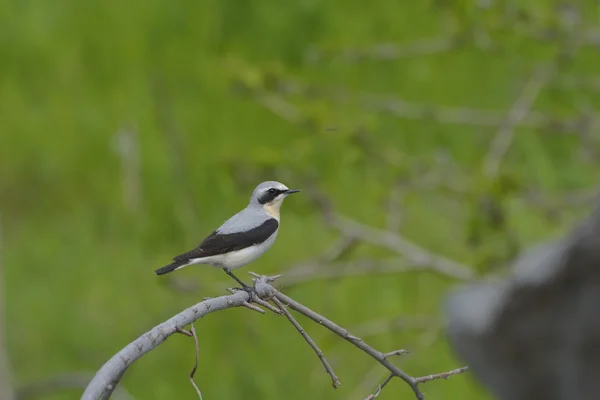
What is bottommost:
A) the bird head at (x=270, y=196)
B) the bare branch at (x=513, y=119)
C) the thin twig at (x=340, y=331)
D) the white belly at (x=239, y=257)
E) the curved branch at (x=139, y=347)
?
the curved branch at (x=139, y=347)

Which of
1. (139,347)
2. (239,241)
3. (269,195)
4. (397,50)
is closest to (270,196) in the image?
(269,195)

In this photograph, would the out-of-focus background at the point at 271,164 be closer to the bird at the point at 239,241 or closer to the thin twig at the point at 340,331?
the bird at the point at 239,241

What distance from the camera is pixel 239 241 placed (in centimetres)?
282

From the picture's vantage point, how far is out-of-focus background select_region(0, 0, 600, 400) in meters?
7.49

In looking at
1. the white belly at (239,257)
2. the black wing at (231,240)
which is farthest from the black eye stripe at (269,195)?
the white belly at (239,257)

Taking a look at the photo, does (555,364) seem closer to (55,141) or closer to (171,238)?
(171,238)

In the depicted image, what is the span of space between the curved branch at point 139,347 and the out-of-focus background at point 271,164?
13.5 ft

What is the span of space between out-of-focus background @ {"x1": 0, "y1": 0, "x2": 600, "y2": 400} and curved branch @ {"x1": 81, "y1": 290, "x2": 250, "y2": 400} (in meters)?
4.13

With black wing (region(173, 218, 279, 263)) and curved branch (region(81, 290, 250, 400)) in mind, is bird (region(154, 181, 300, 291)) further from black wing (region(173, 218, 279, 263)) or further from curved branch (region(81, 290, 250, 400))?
curved branch (region(81, 290, 250, 400))

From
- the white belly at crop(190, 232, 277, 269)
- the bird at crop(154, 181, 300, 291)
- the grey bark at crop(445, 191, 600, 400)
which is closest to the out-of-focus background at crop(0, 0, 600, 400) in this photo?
A: the grey bark at crop(445, 191, 600, 400)

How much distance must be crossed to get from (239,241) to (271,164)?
3814 mm

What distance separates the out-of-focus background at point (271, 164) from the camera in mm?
7488

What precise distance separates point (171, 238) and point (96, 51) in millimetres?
3167

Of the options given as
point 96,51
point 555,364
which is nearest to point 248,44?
point 96,51
